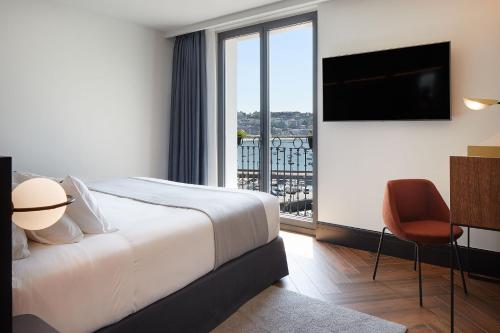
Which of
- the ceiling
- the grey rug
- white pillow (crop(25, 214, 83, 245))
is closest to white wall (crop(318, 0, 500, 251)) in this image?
the ceiling

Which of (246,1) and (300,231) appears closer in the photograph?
(246,1)

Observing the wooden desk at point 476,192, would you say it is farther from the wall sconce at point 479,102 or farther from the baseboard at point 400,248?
the baseboard at point 400,248

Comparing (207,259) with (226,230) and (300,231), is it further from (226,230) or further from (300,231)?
(300,231)

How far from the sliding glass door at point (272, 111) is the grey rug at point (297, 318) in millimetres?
1700

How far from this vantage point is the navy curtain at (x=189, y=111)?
14.7 ft

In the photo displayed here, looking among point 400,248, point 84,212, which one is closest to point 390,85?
point 400,248

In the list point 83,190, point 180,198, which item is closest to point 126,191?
point 180,198

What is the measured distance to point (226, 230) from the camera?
210cm

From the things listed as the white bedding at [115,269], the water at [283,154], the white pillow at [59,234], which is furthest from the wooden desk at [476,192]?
the water at [283,154]

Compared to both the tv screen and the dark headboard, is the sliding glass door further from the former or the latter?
the dark headboard

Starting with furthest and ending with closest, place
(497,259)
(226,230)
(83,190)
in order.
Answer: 1. (497,259)
2. (226,230)
3. (83,190)

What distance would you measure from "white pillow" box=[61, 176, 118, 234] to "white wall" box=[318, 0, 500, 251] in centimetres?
245

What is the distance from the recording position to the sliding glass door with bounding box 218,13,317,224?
397cm

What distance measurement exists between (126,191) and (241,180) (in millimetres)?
2189
